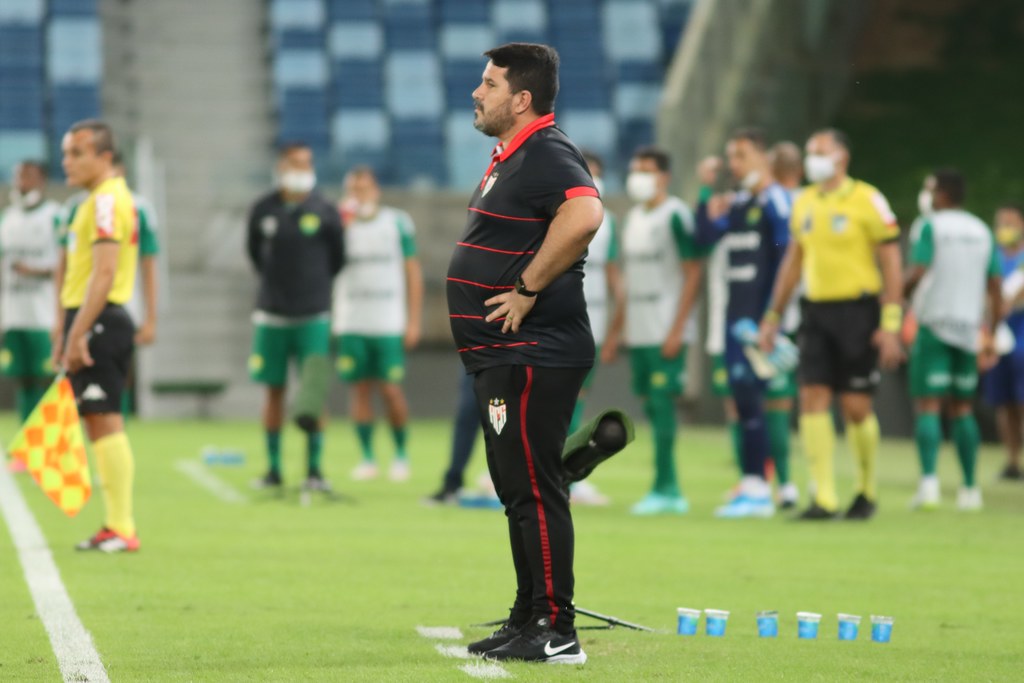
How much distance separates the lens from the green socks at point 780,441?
11.2 meters

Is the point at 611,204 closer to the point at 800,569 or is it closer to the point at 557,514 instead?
the point at 800,569

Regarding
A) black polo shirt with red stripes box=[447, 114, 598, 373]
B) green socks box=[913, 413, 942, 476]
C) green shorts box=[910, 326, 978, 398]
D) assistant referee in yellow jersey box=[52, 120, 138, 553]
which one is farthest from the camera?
green shorts box=[910, 326, 978, 398]

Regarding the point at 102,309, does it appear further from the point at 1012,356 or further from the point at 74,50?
the point at 74,50

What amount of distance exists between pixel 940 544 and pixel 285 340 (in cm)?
484

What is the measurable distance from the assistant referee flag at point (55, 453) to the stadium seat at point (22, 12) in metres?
21.0

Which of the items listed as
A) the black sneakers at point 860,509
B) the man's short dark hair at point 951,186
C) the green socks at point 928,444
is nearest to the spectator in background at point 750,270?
the black sneakers at point 860,509

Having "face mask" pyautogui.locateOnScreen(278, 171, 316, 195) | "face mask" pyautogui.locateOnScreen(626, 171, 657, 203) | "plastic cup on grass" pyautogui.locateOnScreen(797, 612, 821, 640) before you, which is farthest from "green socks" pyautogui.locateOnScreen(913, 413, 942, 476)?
"plastic cup on grass" pyautogui.locateOnScreen(797, 612, 821, 640)

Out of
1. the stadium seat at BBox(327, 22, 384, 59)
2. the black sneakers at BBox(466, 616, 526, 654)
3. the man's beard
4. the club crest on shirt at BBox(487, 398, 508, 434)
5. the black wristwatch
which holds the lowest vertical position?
the black sneakers at BBox(466, 616, 526, 654)

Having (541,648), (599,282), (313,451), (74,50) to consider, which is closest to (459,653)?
(541,648)

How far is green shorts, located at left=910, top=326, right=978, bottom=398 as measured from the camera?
11.7 metres

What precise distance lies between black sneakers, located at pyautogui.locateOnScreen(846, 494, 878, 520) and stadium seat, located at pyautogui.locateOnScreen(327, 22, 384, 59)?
1988 cm

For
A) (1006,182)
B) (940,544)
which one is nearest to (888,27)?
(1006,182)

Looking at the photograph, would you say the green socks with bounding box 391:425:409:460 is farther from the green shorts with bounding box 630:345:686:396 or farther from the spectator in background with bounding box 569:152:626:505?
the green shorts with bounding box 630:345:686:396

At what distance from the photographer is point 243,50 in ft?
96.6
